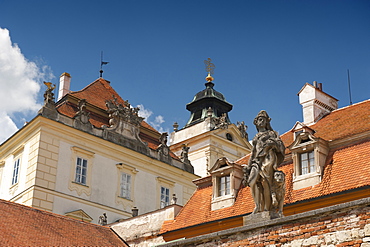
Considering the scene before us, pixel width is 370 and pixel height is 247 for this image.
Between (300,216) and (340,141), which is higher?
(340,141)

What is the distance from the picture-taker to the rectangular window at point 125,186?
97.8 ft

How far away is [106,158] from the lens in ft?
97.3

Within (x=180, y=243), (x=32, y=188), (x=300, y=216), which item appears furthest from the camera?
(x=32, y=188)

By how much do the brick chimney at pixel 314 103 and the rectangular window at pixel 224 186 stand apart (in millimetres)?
4647

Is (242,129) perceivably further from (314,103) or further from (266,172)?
(266,172)

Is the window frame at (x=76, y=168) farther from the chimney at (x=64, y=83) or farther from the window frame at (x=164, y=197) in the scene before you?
the chimney at (x=64, y=83)

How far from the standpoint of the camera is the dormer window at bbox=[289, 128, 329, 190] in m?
17.4

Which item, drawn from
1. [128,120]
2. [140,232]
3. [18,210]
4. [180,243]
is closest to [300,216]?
[180,243]

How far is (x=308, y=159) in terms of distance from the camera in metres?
17.9

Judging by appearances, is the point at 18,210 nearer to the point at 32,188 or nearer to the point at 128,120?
the point at 32,188

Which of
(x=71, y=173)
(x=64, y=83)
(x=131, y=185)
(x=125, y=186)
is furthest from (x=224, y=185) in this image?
(x=64, y=83)

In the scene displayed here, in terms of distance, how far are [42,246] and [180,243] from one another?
5347mm

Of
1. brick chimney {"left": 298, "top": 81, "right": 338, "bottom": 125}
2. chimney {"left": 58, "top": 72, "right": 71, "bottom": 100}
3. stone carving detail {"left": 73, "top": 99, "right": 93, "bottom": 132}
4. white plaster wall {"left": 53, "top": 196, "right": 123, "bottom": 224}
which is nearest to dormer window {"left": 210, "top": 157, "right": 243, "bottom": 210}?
brick chimney {"left": 298, "top": 81, "right": 338, "bottom": 125}

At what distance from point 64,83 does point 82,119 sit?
567cm
